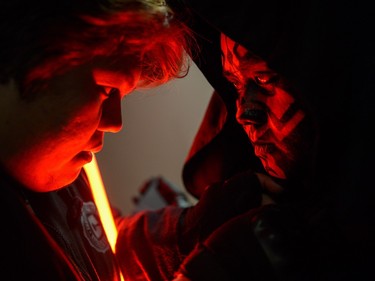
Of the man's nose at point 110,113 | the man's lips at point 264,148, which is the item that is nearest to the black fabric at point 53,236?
the man's nose at point 110,113

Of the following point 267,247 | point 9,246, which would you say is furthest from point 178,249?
point 9,246

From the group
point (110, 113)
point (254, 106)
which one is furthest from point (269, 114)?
point (110, 113)

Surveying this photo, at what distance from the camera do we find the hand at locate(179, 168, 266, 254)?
0.97 metres

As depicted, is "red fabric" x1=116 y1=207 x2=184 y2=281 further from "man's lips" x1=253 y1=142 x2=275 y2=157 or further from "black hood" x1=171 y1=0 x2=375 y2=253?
"black hood" x1=171 y1=0 x2=375 y2=253

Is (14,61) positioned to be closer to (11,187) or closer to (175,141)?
(11,187)

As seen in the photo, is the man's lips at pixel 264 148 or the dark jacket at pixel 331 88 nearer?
the dark jacket at pixel 331 88

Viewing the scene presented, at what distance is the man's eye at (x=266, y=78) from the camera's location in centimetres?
79

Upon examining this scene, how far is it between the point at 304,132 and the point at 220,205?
0.28 m

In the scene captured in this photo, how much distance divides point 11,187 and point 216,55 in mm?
528

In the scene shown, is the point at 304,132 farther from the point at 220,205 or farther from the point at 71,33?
the point at 71,33

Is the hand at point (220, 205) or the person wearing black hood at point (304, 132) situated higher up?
the person wearing black hood at point (304, 132)

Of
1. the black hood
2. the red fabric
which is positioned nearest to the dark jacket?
the black hood

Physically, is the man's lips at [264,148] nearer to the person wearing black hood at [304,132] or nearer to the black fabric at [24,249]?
the person wearing black hood at [304,132]

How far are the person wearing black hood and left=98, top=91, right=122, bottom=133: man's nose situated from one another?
0.21 meters
